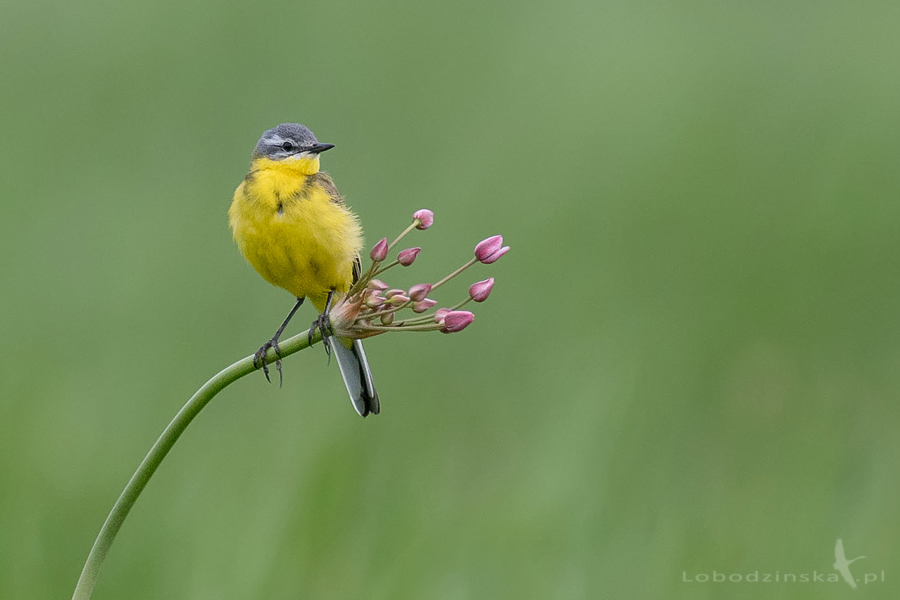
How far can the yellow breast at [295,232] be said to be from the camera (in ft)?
14.5

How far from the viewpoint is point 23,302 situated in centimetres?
815

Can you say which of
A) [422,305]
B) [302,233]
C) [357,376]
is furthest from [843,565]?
[422,305]

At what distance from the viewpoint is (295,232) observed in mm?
4449

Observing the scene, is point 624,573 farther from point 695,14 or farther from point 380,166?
point 695,14

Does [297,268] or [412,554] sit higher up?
[297,268]

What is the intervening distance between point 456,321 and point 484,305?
239 inches

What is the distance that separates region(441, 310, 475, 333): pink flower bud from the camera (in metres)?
2.87

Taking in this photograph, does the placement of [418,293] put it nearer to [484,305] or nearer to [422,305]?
[422,305]

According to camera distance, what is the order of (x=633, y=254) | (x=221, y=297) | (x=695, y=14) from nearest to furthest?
(x=221, y=297) → (x=633, y=254) → (x=695, y=14)

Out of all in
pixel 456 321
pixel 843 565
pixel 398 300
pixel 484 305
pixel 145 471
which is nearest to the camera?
pixel 145 471

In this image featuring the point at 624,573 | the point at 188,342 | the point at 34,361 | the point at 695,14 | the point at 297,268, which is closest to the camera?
the point at 297,268

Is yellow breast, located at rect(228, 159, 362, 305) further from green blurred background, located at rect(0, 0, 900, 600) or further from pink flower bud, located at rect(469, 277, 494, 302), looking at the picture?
pink flower bud, located at rect(469, 277, 494, 302)

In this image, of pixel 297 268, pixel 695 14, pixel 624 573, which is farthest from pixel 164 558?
pixel 695 14

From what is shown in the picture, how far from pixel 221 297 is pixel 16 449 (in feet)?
10.1
